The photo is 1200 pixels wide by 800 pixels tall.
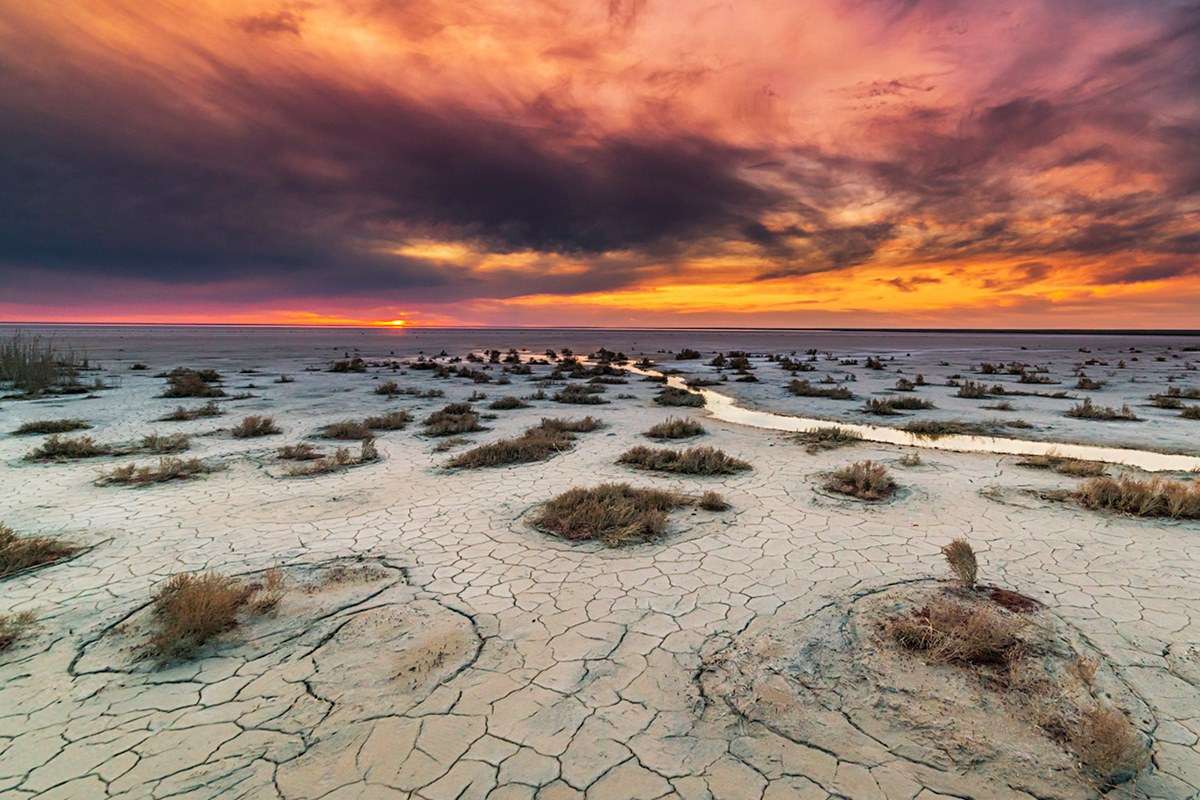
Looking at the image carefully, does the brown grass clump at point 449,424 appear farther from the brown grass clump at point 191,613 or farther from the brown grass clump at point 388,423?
the brown grass clump at point 191,613

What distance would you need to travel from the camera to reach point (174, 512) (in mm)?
7812

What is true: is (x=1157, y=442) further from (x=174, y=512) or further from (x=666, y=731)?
(x=174, y=512)

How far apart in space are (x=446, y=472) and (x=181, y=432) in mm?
7976

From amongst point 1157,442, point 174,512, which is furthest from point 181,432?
point 1157,442

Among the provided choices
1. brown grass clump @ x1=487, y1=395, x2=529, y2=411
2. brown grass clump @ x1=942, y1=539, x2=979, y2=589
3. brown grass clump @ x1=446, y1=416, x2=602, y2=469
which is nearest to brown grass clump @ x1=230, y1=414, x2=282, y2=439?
brown grass clump @ x1=446, y1=416, x2=602, y2=469

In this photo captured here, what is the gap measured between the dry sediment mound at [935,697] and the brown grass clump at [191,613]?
4.04 meters

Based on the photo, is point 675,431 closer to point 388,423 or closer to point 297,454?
point 388,423

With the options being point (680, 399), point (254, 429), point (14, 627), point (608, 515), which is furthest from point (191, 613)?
point (680, 399)

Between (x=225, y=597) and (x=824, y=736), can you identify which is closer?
(x=824, y=736)

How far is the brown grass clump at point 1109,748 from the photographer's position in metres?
3.10

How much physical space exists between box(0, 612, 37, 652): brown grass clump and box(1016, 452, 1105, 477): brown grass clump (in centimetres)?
1426

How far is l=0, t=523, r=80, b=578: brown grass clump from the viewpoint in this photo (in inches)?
229

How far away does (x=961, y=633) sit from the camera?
4352 millimetres

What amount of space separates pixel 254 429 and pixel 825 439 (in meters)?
13.9
